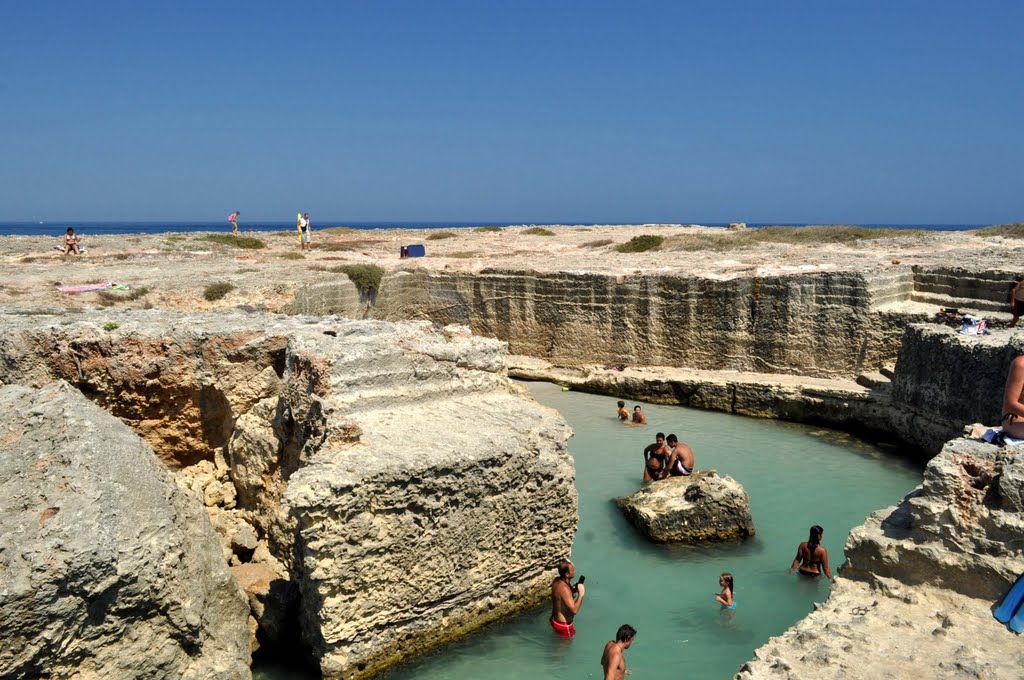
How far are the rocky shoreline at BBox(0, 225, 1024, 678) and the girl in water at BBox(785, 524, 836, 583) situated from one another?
2.44 meters

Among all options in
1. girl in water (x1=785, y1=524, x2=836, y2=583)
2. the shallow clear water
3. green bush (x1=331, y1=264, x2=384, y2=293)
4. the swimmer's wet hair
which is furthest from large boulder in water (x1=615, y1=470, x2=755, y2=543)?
green bush (x1=331, y1=264, x2=384, y2=293)

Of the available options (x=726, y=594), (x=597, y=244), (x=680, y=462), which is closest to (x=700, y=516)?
(x=726, y=594)

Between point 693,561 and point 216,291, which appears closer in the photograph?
point 693,561

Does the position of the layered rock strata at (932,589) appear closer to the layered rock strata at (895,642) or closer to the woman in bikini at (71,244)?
the layered rock strata at (895,642)

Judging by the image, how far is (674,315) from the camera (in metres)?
14.0

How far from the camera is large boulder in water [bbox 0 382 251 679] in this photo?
374cm

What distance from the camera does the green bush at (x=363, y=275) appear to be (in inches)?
582

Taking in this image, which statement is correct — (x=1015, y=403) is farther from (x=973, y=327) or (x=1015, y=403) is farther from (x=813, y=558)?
(x=973, y=327)

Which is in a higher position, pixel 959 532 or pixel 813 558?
pixel 959 532

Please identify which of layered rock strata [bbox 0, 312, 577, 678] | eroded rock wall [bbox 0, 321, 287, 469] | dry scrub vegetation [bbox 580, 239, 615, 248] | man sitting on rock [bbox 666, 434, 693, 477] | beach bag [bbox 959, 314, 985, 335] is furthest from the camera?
dry scrub vegetation [bbox 580, 239, 615, 248]

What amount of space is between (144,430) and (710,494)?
5.23 m

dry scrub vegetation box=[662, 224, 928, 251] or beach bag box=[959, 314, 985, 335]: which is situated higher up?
dry scrub vegetation box=[662, 224, 928, 251]

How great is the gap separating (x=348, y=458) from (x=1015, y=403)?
3.95m

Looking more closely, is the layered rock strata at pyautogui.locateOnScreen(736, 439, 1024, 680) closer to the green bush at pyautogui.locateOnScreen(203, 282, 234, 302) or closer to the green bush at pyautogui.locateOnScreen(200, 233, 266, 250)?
the green bush at pyautogui.locateOnScreen(203, 282, 234, 302)
